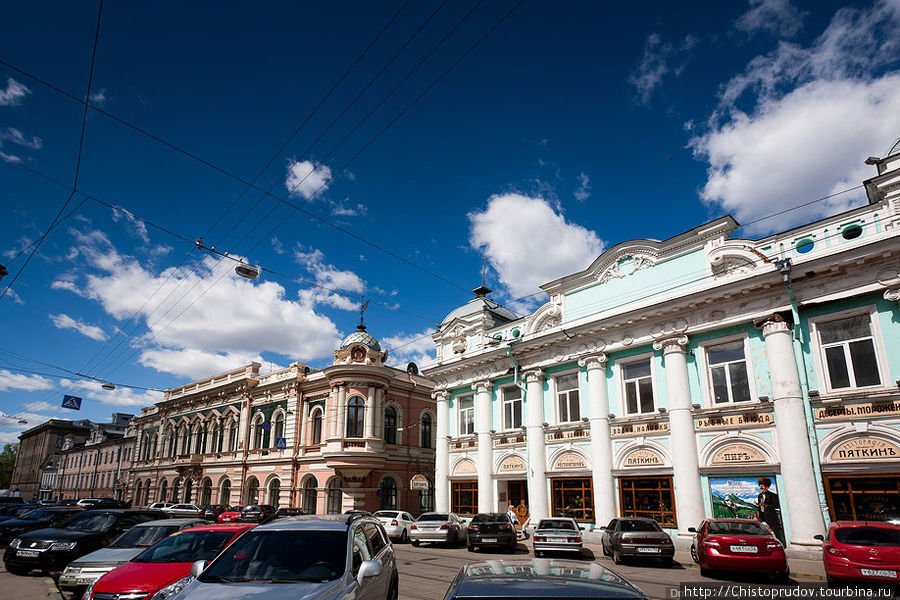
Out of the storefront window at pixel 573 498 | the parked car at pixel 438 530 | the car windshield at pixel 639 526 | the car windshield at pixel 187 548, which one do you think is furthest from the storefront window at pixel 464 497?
the car windshield at pixel 187 548

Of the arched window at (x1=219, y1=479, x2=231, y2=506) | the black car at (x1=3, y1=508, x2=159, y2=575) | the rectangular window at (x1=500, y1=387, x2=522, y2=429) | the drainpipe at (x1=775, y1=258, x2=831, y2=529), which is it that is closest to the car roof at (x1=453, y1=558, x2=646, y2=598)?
the black car at (x1=3, y1=508, x2=159, y2=575)

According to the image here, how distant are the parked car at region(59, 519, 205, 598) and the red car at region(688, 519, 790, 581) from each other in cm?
1207

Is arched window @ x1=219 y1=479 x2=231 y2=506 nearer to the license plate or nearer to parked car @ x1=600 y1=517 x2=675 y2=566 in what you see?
parked car @ x1=600 y1=517 x2=675 y2=566

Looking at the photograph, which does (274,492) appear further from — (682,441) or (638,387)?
(682,441)

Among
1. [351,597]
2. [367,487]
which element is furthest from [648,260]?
[367,487]

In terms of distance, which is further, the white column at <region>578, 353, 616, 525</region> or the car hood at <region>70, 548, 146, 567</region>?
the white column at <region>578, 353, 616, 525</region>

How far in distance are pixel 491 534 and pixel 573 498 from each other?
5079 mm

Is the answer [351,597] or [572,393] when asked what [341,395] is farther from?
[351,597]

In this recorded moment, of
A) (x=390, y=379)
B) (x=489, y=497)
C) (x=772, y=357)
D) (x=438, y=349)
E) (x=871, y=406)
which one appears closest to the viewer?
(x=871, y=406)

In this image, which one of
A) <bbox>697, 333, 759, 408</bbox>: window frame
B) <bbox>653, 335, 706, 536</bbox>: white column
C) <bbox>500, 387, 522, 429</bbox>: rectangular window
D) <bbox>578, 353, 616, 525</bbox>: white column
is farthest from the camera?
<bbox>500, 387, 522, 429</bbox>: rectangular window

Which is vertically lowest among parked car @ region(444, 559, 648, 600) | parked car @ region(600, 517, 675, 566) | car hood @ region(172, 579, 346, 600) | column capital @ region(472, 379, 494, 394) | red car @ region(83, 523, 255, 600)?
parked car @ region(600, 517, 675, 566)

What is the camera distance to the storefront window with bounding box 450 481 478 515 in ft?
88.6

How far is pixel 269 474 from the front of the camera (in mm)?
38844

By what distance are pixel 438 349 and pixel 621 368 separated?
40.0 ft
